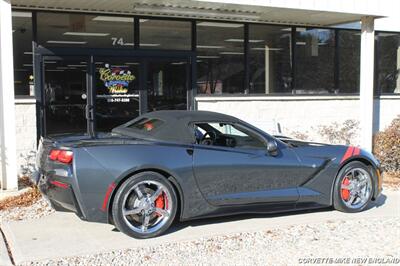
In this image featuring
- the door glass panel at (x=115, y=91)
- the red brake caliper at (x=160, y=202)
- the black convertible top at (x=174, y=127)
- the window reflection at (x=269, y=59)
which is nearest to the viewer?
the red brake caliper at (x=160, y=202)

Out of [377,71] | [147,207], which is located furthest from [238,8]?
[147,207]

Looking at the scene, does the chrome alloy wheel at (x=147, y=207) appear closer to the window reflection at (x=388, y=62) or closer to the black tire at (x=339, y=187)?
the black tire at (x=339, y=187)

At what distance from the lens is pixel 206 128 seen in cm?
654

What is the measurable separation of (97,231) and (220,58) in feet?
20.8

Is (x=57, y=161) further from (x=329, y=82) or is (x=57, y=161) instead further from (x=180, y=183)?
(x=329, y=82)

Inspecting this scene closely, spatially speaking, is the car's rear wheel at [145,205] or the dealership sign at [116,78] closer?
the car's rear wheel at [145,205]

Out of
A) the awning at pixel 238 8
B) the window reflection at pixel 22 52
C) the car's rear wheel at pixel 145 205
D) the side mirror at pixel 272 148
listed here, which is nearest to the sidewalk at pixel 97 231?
the car's rear wheel at pixel 145 205

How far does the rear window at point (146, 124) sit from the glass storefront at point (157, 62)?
11.7 feet

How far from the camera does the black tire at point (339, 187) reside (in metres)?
6.62

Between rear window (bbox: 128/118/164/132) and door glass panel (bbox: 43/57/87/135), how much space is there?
3508 millimetres

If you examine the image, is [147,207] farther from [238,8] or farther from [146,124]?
[238,8]

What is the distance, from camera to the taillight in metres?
5.39

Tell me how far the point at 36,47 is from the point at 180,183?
512 cm

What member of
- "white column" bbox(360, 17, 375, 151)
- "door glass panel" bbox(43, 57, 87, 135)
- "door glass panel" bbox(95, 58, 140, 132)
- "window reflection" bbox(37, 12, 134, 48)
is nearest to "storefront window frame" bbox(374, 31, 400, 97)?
"white column" bbox(360, 17, 375, 151)
